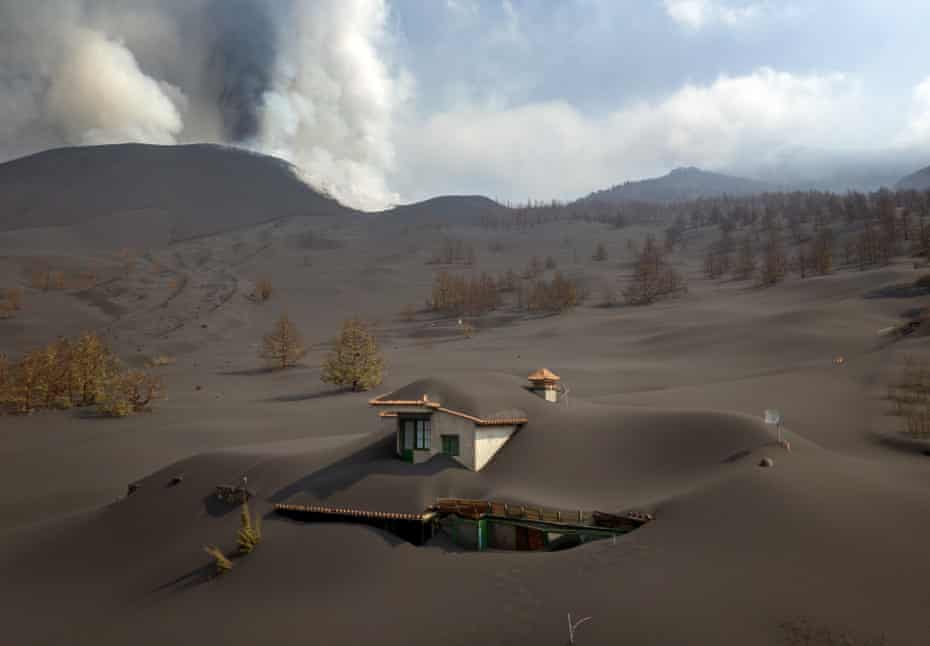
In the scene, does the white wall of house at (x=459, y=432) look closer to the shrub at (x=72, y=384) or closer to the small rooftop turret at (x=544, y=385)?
the small rooftop turret at (x=544, y=385)

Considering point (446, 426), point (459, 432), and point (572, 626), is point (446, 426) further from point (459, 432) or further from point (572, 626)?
point (572, 626)

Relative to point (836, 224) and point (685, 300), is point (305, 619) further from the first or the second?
Result: point (836, 224)

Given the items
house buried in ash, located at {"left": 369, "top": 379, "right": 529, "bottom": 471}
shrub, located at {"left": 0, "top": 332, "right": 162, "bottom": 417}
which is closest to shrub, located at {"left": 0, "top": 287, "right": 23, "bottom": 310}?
shrub, located at {"left": 0, "top": 332, "right": 162, "bottom": 417}

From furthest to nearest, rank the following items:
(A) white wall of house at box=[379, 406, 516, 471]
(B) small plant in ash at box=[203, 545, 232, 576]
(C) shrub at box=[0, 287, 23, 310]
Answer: (C) shrub at box=[0, 287, 23, 310] < (A) white wall of house at box=[379, 406, 516, 471] < (B) small plant in ash at box=[203, 545, 232, 576]

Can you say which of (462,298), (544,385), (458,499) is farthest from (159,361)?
(458,499)

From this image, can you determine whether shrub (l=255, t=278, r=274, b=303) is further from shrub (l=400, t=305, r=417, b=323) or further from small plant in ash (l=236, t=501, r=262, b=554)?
small plant in ash (l=236, t=501, r=262, b=554)

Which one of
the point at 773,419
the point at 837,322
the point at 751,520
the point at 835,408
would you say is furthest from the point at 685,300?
the point at 751,520

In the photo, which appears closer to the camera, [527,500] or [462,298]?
[527,500]
